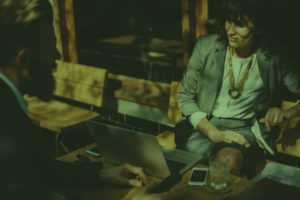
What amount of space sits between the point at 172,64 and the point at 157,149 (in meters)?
2.90

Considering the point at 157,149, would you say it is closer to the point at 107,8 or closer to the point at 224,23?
the point at 224,23

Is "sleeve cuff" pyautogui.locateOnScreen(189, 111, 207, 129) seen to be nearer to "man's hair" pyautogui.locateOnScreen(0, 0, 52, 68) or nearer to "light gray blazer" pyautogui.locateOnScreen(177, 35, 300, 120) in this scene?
"light gray blazer" pyautogui.locateOnScreen(177, 35, 300, 120)

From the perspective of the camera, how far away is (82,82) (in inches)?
210

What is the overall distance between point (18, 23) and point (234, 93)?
2081 millimetres

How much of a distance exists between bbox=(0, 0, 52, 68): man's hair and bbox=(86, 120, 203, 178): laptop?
2.47 ft

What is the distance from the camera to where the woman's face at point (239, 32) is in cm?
367

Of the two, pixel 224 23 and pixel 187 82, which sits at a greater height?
pixel 224 23

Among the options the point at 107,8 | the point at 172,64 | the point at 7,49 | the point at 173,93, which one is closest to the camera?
the point at 7,49

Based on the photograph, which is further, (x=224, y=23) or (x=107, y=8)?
(x=107, y=8)

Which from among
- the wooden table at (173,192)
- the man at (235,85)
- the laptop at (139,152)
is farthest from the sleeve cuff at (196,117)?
the wooden table at (173,192)

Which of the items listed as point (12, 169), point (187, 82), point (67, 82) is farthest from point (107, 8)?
point (12, 169)

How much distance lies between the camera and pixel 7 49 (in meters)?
2.13

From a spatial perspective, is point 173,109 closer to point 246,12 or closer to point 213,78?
point 213,78

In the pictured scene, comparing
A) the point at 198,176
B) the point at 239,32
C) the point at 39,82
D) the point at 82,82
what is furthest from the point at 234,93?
the point at 82,82
